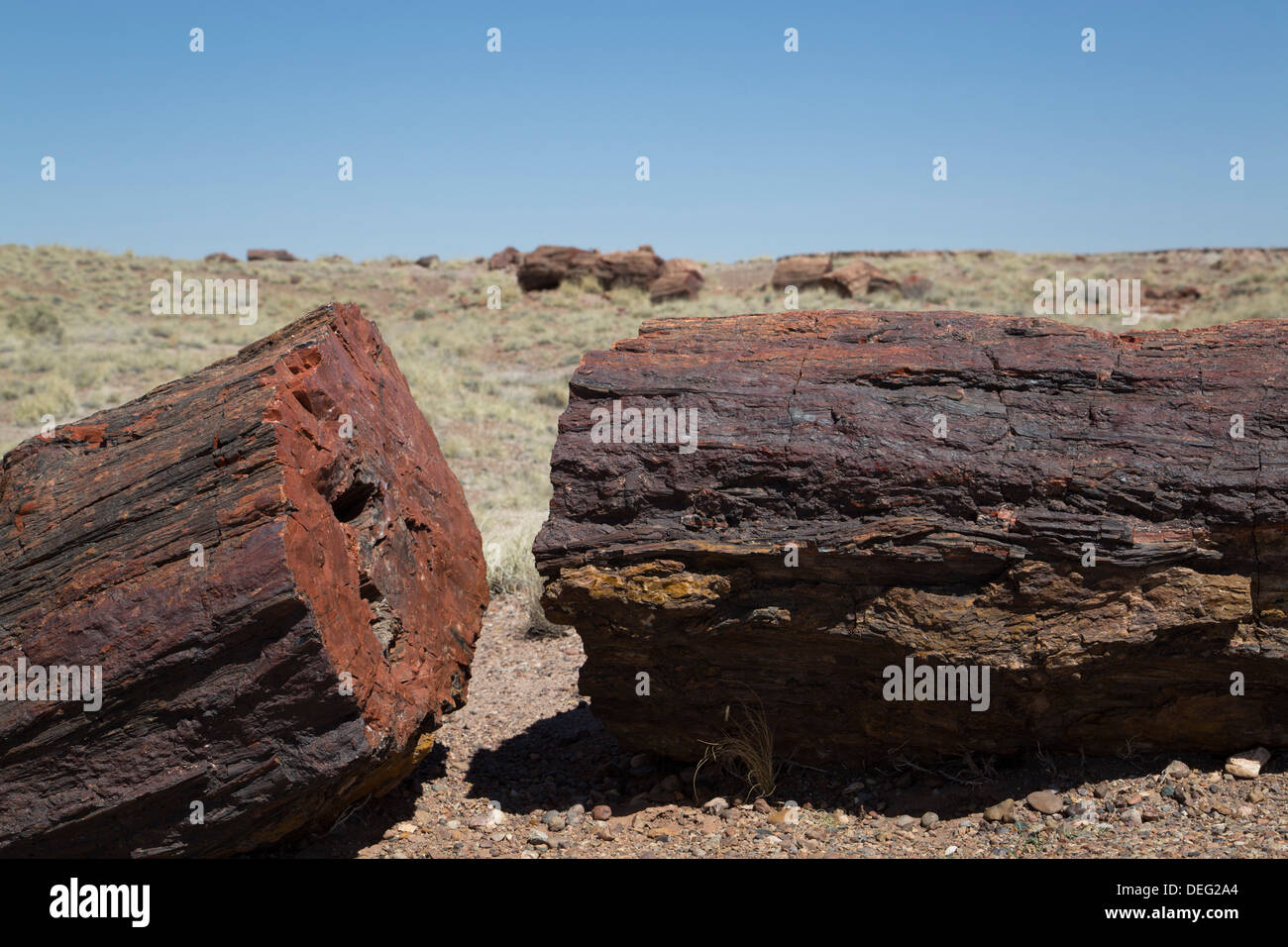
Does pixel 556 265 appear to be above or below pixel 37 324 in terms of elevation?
above

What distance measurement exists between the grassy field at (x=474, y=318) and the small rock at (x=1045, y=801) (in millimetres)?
4902

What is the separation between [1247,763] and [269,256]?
45289 mm

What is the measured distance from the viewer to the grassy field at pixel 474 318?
14.9 m

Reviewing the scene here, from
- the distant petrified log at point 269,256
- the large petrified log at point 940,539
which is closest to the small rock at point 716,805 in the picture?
the large petrified log at point 940,539

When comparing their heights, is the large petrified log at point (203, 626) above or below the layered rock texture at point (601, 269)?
below

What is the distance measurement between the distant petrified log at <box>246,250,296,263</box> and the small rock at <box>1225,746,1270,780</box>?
44640mm

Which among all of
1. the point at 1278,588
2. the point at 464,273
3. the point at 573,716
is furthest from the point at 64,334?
the point at 1278,588

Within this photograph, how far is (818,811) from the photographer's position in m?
4.37

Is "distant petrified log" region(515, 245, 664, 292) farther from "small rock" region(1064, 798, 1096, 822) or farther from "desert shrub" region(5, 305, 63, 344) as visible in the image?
"small rock" region(1064, 798, 1096, 822)

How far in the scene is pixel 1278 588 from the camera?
154 inches

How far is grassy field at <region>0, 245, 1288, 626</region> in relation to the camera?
14898 millimetres
